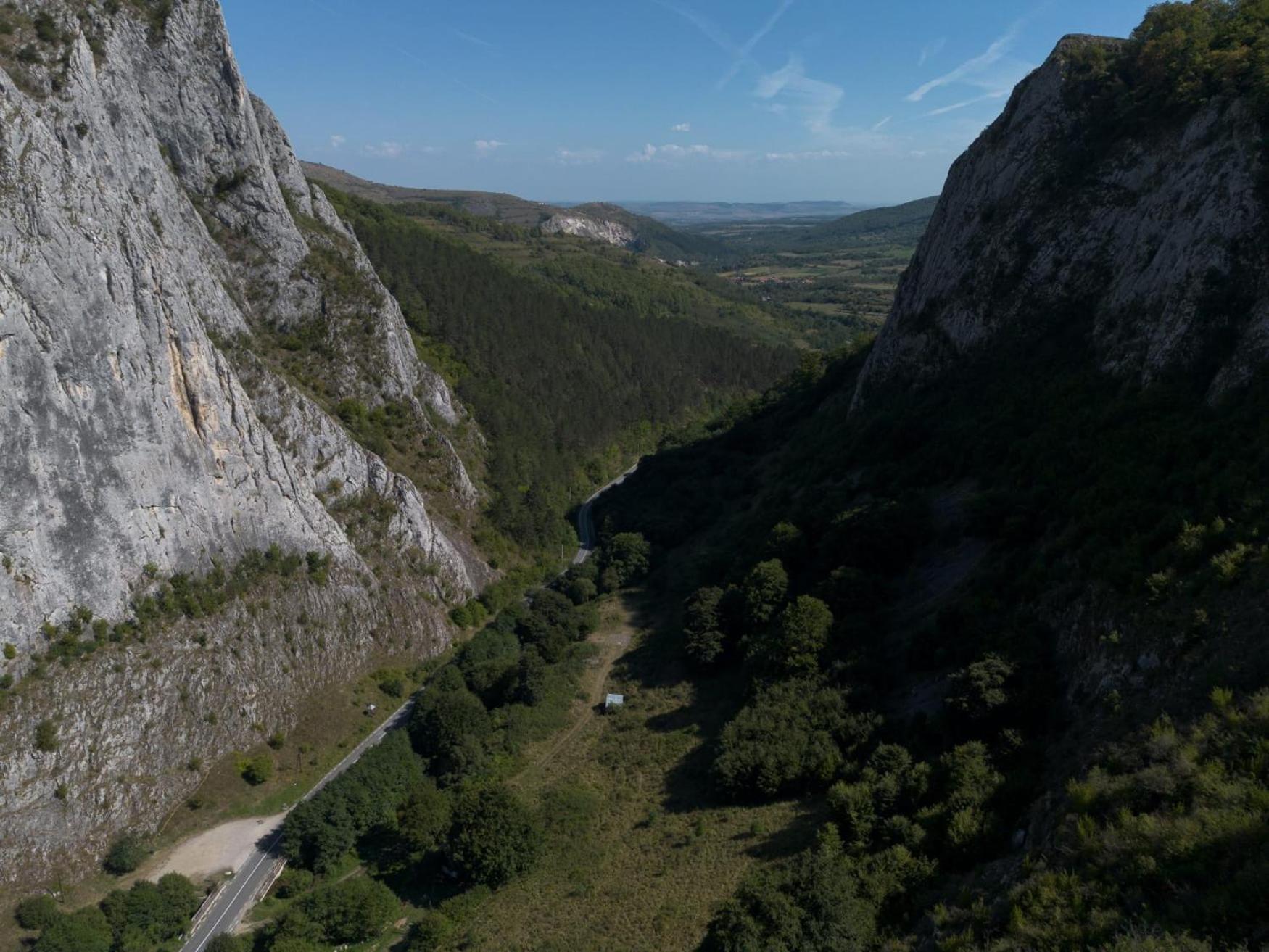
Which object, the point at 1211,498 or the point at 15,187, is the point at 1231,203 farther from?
the point at 15,187

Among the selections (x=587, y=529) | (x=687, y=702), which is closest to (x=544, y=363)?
(x=587, y=529)

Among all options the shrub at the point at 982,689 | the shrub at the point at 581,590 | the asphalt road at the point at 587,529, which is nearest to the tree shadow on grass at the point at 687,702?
the shrub at the point at 581,590

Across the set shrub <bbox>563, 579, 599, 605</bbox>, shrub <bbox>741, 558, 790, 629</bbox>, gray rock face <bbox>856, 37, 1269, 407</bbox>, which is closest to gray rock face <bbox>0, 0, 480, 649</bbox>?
shrub <bbox>563, 579, 599, 605</bbox>

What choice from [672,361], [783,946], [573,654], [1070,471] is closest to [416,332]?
[672,361]

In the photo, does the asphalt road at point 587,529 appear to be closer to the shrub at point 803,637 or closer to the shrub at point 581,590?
the shrub at point 581,590

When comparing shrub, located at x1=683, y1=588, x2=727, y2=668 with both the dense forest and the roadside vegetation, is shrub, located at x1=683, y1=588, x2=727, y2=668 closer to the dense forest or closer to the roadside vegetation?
the roadside vegetation

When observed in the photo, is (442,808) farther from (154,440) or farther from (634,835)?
(154,440)
